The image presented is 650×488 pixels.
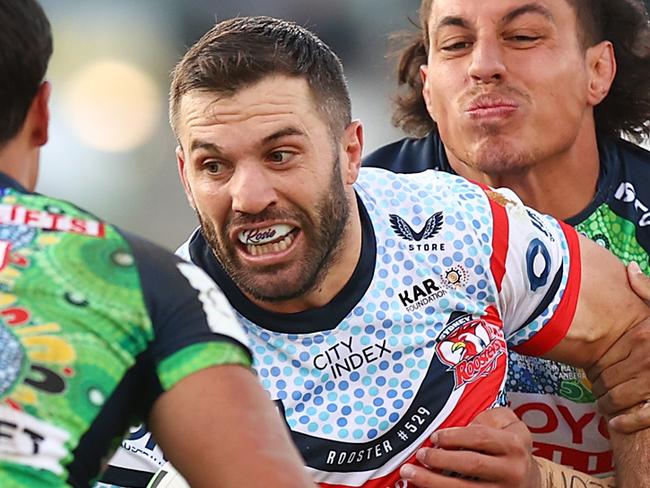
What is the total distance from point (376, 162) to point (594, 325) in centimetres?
115

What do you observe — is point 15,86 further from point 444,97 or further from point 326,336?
point 444,97

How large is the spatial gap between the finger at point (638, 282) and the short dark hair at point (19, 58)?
71.0 inches

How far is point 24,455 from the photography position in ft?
4.97

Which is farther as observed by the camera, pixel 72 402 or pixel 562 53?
pixel 562 53

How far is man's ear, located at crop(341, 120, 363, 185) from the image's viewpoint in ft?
9.68

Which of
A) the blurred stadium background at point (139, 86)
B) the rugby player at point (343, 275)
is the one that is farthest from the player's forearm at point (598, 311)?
the blurred stadium background at point (139, 86)

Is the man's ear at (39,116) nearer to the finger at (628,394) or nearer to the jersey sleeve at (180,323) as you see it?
the jersey sleeve at (180,323)

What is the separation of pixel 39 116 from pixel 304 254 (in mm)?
1104

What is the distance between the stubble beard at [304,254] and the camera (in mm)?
2760

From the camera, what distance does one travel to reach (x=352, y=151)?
301cm

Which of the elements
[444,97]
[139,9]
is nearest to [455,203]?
[444,97]

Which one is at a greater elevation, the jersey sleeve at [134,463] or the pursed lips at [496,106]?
the pursed lips at [496,106]

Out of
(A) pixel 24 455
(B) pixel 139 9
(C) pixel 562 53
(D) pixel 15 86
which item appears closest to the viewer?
(A) pixel 24 455

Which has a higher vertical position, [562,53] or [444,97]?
[562,53]
